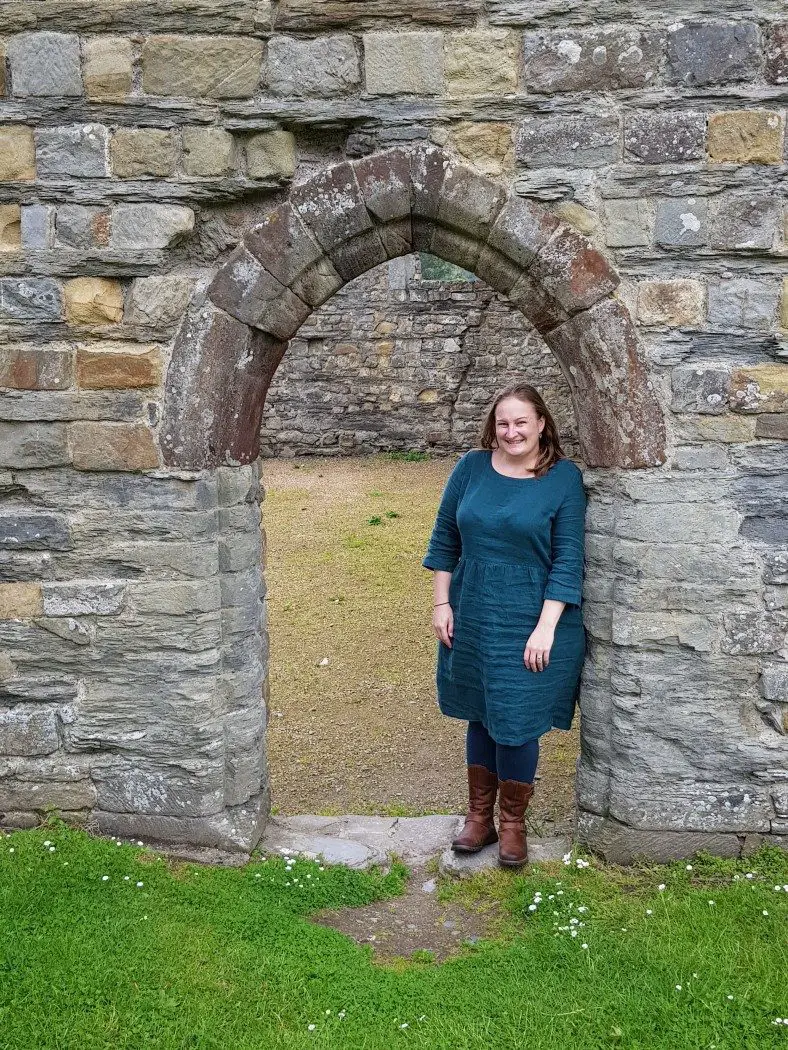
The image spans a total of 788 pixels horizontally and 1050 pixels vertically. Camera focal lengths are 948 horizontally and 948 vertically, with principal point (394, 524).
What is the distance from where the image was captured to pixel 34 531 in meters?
3.66

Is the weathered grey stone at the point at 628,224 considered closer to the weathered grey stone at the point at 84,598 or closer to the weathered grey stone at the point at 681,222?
the weathered grey stone at the point at 681,222

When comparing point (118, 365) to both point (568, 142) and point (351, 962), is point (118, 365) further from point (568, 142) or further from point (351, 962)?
point (351, 962)

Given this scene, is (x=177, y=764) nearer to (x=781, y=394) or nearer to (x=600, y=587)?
(x=600, y=587)

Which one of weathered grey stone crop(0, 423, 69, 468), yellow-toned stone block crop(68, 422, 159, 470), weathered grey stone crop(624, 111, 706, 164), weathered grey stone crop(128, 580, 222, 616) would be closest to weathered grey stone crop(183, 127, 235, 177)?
yellow-toned stone block crop(68, 422, 159, 470)

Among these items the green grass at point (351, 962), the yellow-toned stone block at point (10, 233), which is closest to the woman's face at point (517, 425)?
the green grass at point (351, 962)

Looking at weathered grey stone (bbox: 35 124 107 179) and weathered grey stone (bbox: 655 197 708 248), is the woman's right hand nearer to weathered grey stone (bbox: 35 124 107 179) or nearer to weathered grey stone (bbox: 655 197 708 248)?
weathered grey stone (bbox: 655 197 708 248)

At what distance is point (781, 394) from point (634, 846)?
1809 millimetres

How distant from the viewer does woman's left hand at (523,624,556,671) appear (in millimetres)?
3484

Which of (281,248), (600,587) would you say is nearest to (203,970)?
(600,587)

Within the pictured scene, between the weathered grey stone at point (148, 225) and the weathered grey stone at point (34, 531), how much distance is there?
1.07 meters

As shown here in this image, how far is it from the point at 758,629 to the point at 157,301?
256cm

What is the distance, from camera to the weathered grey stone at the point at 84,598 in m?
3.67

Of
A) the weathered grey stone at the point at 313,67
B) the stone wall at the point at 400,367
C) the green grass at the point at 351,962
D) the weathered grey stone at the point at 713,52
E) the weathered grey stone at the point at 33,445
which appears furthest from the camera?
the stone wall at the point at 400,367

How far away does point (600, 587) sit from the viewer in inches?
143
